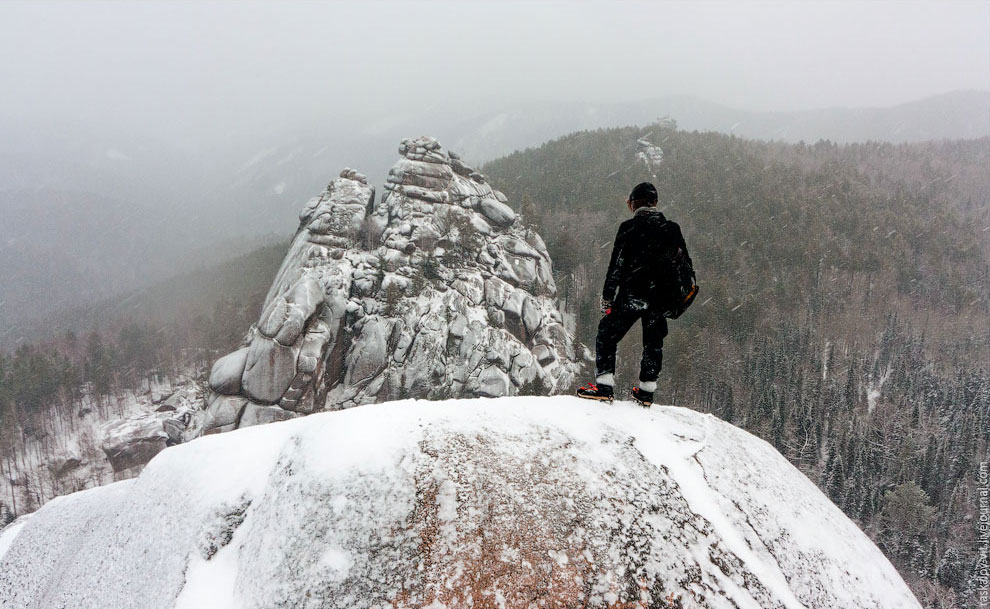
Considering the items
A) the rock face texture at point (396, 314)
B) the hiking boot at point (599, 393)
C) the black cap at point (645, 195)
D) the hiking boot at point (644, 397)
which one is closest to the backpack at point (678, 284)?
the black cap at point (645, 195)

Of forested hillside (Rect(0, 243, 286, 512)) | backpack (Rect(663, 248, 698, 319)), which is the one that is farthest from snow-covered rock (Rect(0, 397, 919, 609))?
forested hillside (Rect(0, 243, 286, 512))

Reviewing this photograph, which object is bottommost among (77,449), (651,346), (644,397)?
(77,449)

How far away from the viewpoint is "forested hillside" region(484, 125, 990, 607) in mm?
49438

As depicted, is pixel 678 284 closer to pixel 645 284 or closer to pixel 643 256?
pixel 645 284

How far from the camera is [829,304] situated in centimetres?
7788

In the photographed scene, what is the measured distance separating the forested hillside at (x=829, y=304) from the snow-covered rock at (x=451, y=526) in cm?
4211

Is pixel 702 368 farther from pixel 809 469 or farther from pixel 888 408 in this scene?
pixel 888 408

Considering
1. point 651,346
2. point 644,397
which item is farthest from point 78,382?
point 651,346

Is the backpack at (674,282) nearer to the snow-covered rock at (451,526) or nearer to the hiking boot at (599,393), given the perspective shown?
the hiking boot at (599,393)

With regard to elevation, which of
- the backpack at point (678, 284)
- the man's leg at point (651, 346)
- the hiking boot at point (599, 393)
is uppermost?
the backpack at point (678, 284)

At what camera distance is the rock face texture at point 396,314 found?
39.7 metres

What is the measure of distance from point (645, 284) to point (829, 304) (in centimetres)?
9383

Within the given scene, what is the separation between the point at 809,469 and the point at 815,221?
5900cm

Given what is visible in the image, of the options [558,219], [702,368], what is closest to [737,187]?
[558,219]
